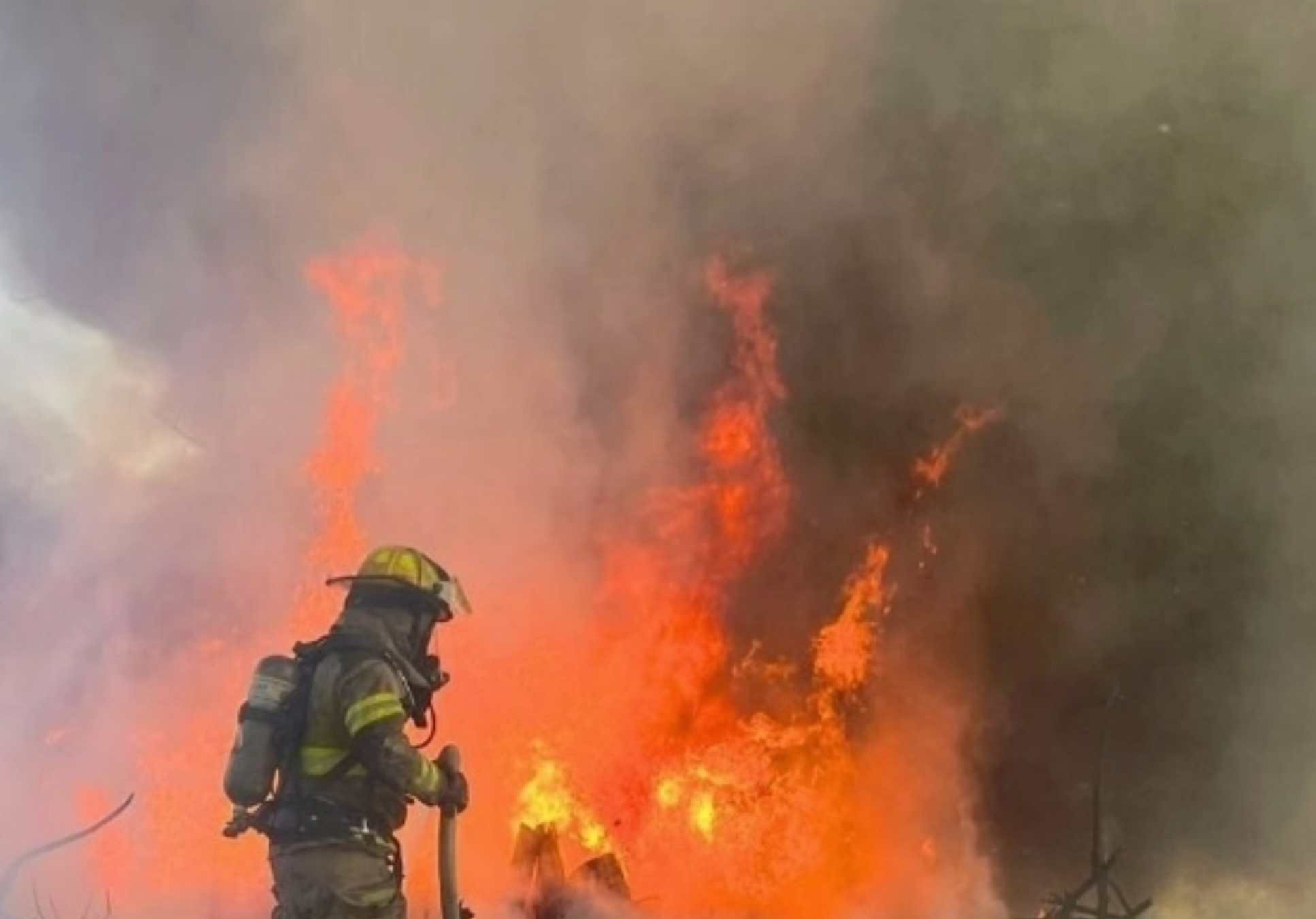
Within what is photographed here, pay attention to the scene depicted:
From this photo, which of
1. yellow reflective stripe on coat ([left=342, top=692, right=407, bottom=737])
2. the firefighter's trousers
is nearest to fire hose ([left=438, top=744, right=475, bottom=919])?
the firefighter's trousers

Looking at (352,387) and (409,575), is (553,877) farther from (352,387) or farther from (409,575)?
(409,575)

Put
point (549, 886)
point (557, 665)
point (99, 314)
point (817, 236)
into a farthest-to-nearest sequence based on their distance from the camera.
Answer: point (817, 236) < point (99, 314) < point (557, 665) < point (549, 886)

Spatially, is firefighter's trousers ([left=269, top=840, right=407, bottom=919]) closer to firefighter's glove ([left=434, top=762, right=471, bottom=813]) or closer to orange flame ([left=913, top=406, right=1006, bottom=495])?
firefighter's glove ([left=434, top=762, right=471, bottom=813])

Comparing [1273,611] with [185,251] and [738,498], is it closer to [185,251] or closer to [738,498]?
[738,498]

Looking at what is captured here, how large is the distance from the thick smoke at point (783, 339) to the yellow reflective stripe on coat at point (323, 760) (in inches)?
289

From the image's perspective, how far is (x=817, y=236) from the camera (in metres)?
15.0

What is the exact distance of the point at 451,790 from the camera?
546 cm

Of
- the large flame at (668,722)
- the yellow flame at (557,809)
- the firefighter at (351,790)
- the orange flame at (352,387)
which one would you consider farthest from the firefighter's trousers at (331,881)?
the orange flame at (352,387)

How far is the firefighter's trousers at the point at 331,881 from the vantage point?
5.27 metres

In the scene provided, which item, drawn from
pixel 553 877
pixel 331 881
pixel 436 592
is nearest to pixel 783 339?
pixel 553 877

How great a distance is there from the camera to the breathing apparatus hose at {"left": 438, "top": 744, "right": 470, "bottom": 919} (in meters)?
5.57

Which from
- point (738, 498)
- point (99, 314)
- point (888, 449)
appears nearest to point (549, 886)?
point (738, 498)

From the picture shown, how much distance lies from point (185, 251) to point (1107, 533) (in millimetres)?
11374

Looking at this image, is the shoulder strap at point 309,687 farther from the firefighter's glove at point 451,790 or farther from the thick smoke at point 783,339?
the thick smoke at point 783,339
